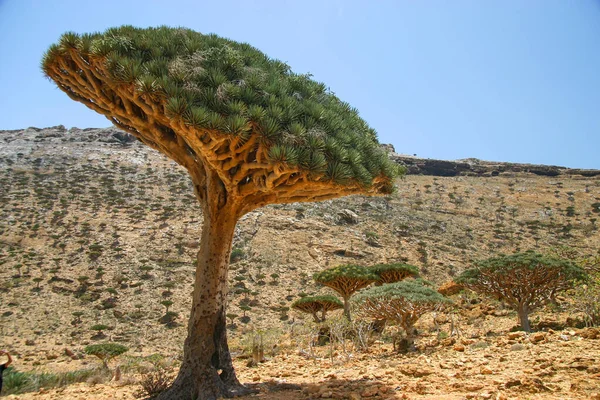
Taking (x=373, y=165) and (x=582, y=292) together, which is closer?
(x=373, y=165)

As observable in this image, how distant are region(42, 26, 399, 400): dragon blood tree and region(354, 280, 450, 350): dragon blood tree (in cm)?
411

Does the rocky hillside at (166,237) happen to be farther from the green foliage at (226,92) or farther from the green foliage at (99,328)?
the green foliage at (226,92)

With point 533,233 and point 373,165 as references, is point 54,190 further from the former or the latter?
point 533,233

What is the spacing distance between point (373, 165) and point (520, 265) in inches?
277

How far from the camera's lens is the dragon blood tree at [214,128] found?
6.63 meters

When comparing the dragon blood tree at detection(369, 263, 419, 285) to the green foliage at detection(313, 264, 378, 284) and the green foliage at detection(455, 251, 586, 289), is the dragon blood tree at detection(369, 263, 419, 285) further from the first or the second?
the green foliage at detection(455, 251, 586, 289)

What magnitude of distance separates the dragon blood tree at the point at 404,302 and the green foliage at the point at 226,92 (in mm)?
4359

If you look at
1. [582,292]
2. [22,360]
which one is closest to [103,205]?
[22,360]

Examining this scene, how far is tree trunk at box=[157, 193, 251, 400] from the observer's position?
22.2ft

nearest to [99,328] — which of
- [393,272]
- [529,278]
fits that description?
[393,272]

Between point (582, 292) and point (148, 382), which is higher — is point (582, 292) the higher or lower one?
the higher one

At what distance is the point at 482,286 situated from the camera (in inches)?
530

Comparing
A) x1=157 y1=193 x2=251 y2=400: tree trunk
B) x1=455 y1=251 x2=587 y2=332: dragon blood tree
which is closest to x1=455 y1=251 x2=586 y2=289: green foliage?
x1=455 y1=251 x2=587 y2=332: dragon blood tree

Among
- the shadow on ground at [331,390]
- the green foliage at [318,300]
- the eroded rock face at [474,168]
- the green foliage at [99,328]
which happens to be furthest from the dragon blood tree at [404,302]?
the eroded rock face at [474,168]
